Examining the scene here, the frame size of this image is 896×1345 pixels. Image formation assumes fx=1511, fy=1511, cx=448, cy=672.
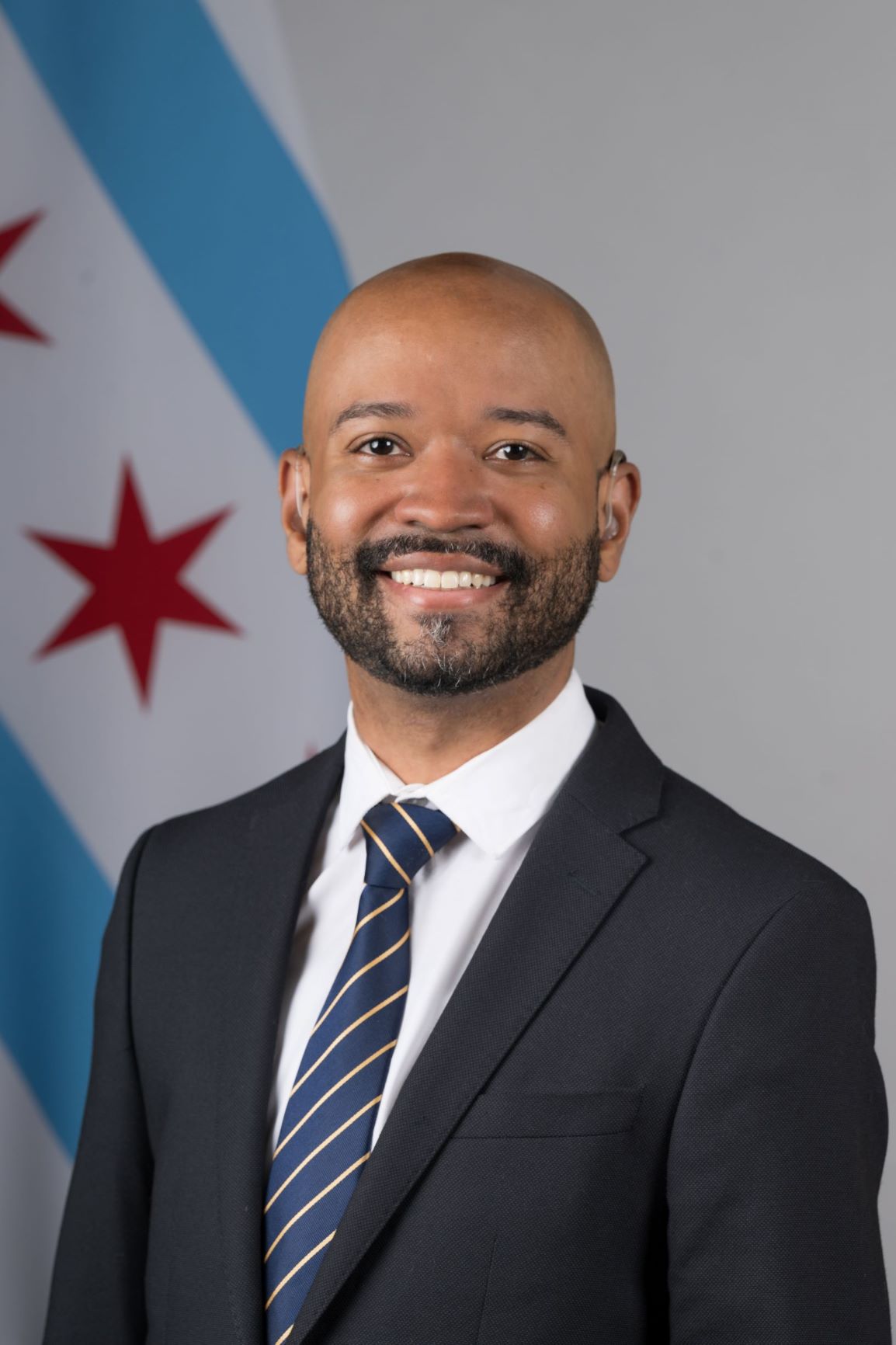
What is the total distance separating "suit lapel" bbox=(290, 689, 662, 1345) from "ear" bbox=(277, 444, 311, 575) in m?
0.55

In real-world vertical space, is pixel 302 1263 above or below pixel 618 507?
below

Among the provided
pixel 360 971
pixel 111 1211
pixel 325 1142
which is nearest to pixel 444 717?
pixel 360 971

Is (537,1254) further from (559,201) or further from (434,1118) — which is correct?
(559,201)

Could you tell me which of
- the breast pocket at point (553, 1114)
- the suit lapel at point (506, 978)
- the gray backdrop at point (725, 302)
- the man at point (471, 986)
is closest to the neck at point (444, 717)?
→ the man at point (471, 986)

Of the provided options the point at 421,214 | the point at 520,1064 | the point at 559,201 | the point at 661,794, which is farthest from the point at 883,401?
the point at 520,1064

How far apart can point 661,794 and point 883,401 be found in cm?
145

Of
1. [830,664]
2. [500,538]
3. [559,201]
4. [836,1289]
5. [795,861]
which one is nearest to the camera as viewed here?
[836,1289]

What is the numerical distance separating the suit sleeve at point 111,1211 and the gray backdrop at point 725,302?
1.50 m

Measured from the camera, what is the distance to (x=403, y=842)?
1.97 meters

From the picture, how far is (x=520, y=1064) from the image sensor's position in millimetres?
1777

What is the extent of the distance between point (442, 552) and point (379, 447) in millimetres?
188

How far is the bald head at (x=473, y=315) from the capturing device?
2008 millimetres

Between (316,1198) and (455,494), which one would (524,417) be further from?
(316,1198)

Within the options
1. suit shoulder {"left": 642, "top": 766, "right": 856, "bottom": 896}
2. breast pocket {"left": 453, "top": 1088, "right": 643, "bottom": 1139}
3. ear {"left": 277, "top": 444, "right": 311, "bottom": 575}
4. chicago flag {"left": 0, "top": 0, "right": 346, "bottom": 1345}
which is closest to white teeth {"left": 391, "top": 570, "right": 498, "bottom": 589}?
ear {"left": 277, "top": 444, "right": 311, "bottom": 575}
